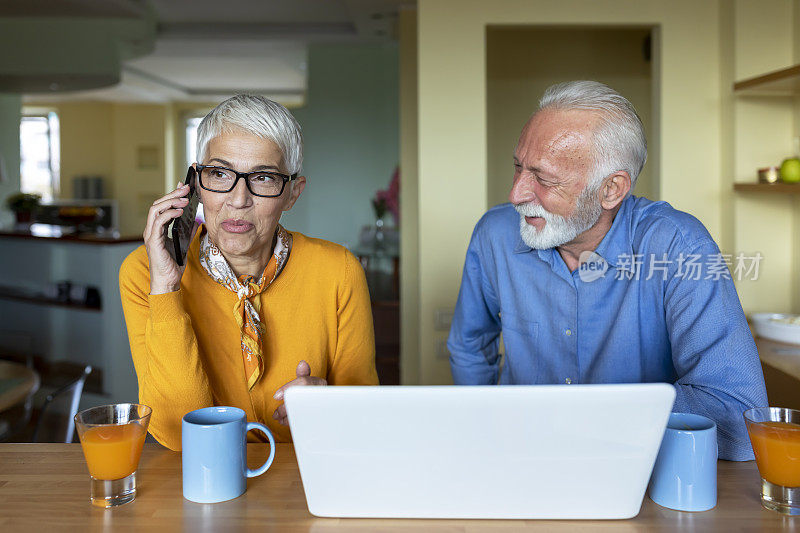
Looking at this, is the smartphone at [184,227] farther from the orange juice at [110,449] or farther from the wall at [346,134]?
the wall at [346,134]

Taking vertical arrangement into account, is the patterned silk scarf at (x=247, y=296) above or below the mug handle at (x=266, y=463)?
above

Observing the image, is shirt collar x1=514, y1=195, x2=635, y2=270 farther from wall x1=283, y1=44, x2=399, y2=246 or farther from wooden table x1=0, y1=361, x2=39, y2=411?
wall x1=283, y1=44, x2=399, y2=246

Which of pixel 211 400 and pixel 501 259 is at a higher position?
pixel 501 259

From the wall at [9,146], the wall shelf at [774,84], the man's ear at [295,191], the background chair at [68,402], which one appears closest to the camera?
the man's ear at [295,191]

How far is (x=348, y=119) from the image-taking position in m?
7.30

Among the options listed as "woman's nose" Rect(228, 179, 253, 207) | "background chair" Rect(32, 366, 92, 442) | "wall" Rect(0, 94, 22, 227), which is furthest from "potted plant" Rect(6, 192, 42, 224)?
"woman's nose" Rect(228, 179, 253, 207)

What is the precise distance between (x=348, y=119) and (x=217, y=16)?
63.9 inches

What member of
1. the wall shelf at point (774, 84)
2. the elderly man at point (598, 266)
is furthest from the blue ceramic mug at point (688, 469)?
the wall shelf at point (774, 84)

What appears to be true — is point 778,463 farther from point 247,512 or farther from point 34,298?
point 34,298

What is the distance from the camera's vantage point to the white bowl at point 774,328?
2.69 metres

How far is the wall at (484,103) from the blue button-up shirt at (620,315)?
123 cm

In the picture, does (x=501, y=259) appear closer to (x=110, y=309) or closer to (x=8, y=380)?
(x=8, y=380)

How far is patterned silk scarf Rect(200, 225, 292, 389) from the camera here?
1512 mm

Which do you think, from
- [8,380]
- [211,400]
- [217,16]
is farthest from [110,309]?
[211,400]
